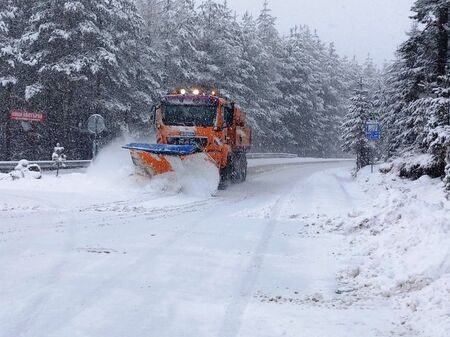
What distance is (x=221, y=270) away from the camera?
7055 millimetres

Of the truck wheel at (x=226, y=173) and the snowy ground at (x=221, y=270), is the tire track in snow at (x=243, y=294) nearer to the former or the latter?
the snowy ground at (x=221, y=270)

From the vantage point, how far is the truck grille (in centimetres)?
1858

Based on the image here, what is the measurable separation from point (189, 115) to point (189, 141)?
1004mm

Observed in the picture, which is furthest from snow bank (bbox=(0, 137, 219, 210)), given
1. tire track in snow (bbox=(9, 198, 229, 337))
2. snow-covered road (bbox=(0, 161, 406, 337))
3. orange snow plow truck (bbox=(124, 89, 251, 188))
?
tire track in snow (bbox=(9, 198, 229, 337))

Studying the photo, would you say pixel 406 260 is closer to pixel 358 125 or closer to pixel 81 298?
pixel 81 298

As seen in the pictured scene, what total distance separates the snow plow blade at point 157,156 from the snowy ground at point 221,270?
3421 millimetres

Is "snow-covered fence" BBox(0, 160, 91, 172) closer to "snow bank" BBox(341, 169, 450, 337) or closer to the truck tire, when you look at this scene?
the truck tire

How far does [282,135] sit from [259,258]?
5302cm

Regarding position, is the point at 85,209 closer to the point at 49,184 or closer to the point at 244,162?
the point at 49,184

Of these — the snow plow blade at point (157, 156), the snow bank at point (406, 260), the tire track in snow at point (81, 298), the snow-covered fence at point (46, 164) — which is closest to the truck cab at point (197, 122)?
the snow plow blade at point (157, 156)

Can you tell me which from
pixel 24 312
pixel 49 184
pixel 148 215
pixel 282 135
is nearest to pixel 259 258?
pixel 24 312

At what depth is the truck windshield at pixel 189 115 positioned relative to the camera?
18.9 metres

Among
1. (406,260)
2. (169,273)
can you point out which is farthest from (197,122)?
(406,260)

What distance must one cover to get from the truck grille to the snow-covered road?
5484mm
